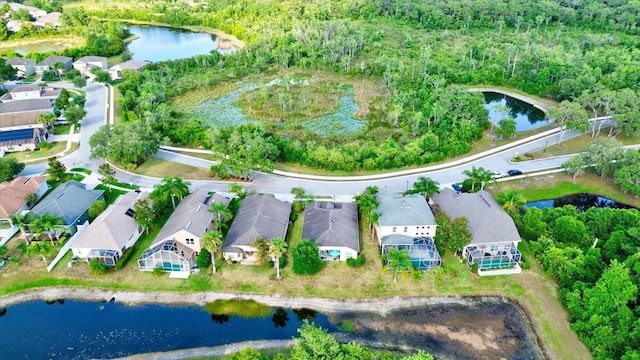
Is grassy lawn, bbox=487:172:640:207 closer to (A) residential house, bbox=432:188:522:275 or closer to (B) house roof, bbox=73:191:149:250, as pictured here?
(A) residential house, bbox=432:188:522:275

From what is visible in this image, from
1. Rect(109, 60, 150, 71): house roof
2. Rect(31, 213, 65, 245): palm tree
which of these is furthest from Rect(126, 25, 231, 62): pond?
Rect(31, 213, 65, 245): palm tree

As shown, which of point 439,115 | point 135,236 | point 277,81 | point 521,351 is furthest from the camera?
point 277,81

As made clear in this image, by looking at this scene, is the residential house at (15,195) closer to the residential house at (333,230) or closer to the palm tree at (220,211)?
the palm tree at (220,211)

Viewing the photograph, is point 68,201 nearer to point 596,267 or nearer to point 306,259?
point 306,259

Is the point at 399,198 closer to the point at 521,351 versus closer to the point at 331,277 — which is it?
the point at 331,277

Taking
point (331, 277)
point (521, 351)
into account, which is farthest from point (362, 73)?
point (521, 351)

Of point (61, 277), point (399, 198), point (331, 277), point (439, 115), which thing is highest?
point (439, 115)
